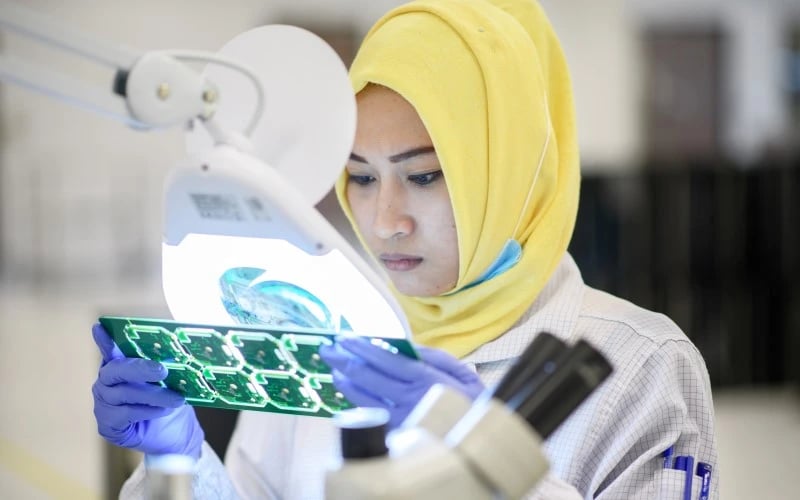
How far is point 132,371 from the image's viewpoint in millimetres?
1064

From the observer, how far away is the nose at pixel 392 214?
1.27m

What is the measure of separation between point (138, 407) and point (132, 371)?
0.09 metres

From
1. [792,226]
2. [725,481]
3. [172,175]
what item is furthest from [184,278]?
[792,226]

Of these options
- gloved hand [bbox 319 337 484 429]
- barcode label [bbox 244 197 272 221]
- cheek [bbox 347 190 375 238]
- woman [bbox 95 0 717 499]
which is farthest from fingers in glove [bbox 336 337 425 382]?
cheek [bbox 347 190 375 238]

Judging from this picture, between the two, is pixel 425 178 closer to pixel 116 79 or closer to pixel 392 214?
pixel 392 214

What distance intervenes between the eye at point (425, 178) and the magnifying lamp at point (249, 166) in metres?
0.24

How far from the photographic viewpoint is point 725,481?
151 inches

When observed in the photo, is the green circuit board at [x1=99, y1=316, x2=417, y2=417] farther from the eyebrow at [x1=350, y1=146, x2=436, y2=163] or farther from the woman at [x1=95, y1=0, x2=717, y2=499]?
the eyebrow at [x1=350, y1=146, x2=436, y2=163]

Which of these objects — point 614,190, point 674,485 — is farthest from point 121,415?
point 614,190

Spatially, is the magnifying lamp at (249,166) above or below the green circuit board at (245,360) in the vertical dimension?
above

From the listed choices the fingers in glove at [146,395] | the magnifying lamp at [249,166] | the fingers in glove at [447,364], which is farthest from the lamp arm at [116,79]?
the fingers in glove at [146,395]

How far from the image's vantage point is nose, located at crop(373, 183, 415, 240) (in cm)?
127

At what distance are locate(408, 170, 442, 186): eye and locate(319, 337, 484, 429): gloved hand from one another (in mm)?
399

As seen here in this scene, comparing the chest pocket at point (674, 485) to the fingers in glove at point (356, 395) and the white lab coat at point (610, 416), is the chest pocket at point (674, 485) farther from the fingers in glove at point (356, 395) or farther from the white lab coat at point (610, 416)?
the fingers in glove at point (356, 395)
